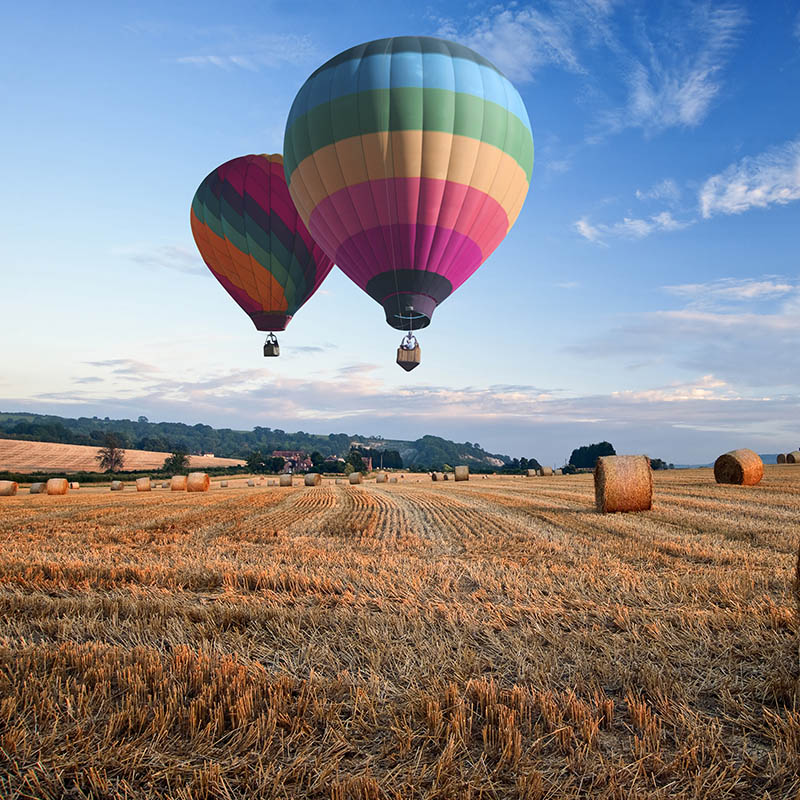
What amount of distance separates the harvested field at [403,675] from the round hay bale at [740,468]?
13.9 meters

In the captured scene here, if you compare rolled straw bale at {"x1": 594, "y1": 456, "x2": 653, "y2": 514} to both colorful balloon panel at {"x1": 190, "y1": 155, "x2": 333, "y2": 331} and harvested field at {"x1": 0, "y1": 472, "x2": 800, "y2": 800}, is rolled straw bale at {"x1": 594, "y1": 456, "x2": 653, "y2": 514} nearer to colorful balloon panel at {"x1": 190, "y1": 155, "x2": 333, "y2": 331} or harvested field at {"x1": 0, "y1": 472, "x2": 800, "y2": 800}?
harvested field at {"x1": 0, "y1": 472, "x2": 800, "y2": 800}

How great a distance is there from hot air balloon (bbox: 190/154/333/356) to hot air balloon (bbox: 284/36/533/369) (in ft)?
16.1

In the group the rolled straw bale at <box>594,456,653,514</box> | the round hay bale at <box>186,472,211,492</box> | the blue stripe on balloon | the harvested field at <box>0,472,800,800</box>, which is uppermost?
the blue stripe on balloon

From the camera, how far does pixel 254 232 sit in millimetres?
24109

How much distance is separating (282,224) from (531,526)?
19129 mm

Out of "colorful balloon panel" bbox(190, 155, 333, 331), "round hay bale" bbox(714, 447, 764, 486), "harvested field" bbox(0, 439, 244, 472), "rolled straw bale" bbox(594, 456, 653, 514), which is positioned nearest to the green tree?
"harvested field" bbox(0, 439, 244, 472)

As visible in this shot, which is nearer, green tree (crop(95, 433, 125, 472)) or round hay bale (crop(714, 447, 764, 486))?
round hay bale (crop(714, 447, 764, 486))

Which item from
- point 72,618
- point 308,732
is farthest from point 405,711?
point 72,618

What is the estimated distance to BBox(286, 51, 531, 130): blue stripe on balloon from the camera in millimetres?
16953

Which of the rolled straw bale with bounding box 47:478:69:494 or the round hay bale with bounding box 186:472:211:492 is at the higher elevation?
the round hay bale with bounding box 186:472:211:492

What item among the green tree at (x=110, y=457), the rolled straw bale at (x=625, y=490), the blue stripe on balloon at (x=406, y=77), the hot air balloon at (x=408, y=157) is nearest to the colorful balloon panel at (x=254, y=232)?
the hot air balloon at (x=408, y=157)

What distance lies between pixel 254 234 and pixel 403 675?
78.0 ft

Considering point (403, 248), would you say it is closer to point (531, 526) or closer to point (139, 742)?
point (531, 526)

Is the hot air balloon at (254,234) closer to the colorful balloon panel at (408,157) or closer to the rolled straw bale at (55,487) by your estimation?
the colorful balloon panel at (408,157)
